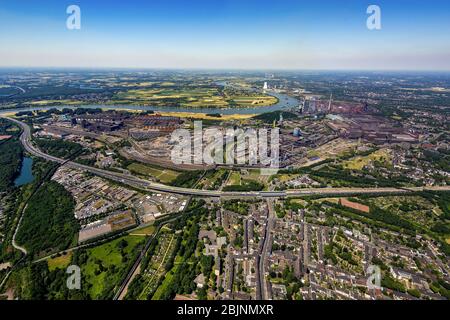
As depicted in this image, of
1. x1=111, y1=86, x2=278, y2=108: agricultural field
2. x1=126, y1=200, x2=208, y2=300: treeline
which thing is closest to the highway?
x1=126, y1=200, x2=208, y2=300: treeline

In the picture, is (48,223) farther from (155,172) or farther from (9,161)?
(9,161)

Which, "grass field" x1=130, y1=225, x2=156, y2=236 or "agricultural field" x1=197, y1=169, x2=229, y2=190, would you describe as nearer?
"grass field" x1=130, y1=225, x2=156, y2=236

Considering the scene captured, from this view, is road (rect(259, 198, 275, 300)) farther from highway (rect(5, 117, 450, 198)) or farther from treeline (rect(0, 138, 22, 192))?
treeline (rect(0, 138, 22, 192))

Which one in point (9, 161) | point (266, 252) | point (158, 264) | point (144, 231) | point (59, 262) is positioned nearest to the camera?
point (158, 264)

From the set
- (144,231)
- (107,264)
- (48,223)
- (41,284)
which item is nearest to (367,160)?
(144,231)

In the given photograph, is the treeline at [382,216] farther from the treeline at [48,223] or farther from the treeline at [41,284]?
the treeline at [48,223]

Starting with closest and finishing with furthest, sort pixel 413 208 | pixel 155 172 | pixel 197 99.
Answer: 1. pixel 413 208
2. pixel 155 172
3. pixel 197 99
